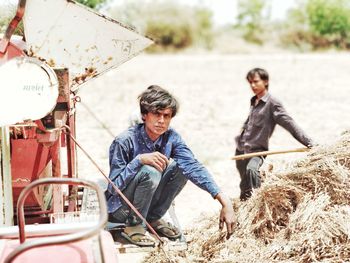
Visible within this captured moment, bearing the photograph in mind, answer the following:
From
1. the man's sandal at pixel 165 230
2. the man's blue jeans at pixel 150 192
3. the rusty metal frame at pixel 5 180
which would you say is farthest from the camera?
the man's sandal at pixel 165 230

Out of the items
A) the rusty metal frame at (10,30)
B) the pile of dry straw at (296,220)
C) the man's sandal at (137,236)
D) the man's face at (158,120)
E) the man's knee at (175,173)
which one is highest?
the rusty metal frame at (10,30)

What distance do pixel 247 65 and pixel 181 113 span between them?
13.9 meters

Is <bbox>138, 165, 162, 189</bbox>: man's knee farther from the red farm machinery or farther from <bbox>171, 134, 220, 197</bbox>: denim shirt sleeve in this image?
the red farm machinery

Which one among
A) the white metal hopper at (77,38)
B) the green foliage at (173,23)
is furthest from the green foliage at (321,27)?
the white metal hopper at (77,38)

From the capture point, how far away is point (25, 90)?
11.4 feet

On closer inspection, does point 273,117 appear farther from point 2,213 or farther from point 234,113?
point 234,113

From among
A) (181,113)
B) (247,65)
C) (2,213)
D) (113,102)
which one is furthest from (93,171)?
(247,65)

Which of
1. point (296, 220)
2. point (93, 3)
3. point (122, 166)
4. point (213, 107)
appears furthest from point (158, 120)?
point (213, 107)

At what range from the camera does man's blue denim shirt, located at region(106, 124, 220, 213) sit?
13.4ft

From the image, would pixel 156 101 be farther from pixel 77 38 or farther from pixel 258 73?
pixel 258 73

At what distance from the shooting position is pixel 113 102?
571 inches

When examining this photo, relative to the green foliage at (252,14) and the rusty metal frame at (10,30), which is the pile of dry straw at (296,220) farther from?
the green foliage at (252,14)

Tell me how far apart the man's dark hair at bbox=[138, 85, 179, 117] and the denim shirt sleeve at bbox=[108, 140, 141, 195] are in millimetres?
329

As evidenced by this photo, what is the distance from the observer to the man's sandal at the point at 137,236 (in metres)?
4.28
